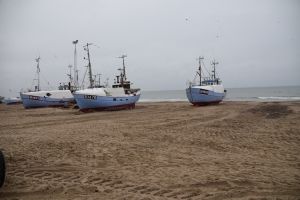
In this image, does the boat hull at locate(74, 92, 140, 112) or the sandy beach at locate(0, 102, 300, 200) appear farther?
the boat hull at locate(74, 92, 140, 112)

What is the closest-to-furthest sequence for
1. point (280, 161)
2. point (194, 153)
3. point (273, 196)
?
1. point (273, 196)
2. point (280, 161)
3. point (194, 153)

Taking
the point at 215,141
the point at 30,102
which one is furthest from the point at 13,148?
the point at 30,102

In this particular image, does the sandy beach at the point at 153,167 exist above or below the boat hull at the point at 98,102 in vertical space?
below

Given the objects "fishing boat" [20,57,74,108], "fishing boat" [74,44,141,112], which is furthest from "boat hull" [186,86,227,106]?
"fishing boat" [20,57,74,108]

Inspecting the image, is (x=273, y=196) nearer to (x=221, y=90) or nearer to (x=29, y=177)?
(x=29, y=177)

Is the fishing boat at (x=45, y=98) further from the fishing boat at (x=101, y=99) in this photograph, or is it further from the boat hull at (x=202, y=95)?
the boat hull at (x=202, y=95)

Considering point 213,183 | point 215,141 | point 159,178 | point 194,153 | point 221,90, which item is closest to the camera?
point 213,183

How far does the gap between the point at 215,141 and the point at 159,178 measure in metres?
5.08

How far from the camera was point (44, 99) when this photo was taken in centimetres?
3622

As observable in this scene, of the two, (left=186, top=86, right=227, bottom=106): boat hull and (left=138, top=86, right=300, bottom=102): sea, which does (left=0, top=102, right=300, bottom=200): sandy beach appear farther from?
(left=138, top=86, right=300, bottom=102): sea

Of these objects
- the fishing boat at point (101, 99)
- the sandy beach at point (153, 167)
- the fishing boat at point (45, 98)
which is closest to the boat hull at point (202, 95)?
the fishing boat at point (101, 99)

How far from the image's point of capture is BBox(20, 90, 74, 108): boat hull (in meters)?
35.5

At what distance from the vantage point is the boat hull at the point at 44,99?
35.5 meters

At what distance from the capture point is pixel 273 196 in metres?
4.34
